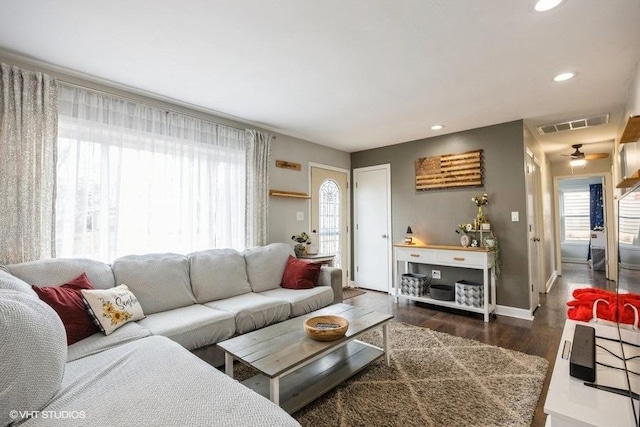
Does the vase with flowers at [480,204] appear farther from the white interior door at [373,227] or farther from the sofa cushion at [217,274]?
the sofa cushion at [217,274]

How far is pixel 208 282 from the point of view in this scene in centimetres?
285

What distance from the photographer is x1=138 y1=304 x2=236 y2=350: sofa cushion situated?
2.08 metres

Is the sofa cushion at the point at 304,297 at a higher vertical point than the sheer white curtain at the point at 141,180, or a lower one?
lower

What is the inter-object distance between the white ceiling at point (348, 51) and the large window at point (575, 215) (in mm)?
6011

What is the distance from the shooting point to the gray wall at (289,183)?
13.4 ft

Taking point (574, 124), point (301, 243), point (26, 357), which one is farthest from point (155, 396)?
point (574, 124)

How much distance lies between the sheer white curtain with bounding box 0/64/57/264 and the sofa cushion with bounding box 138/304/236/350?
1024 mm

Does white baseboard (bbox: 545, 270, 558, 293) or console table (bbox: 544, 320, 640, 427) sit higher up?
console table (bbox: 544, 320, 640, 427)

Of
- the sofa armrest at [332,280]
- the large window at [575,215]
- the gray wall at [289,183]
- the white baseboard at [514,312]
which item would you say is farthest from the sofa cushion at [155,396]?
the large window at [575,215]

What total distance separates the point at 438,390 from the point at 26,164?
3.41 metres

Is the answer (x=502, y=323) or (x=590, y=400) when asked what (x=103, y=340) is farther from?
(x=502, y=323)

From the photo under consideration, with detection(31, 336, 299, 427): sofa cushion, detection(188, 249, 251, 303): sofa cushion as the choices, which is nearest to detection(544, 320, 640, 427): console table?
detection(31, 336, 299, 427): sofa cushion

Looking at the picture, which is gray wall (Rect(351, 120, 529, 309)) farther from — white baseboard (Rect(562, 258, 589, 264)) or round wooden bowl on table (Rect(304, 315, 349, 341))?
white baseboard (Rect(562, 258, 589, 264))

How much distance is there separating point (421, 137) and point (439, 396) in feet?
11.5
